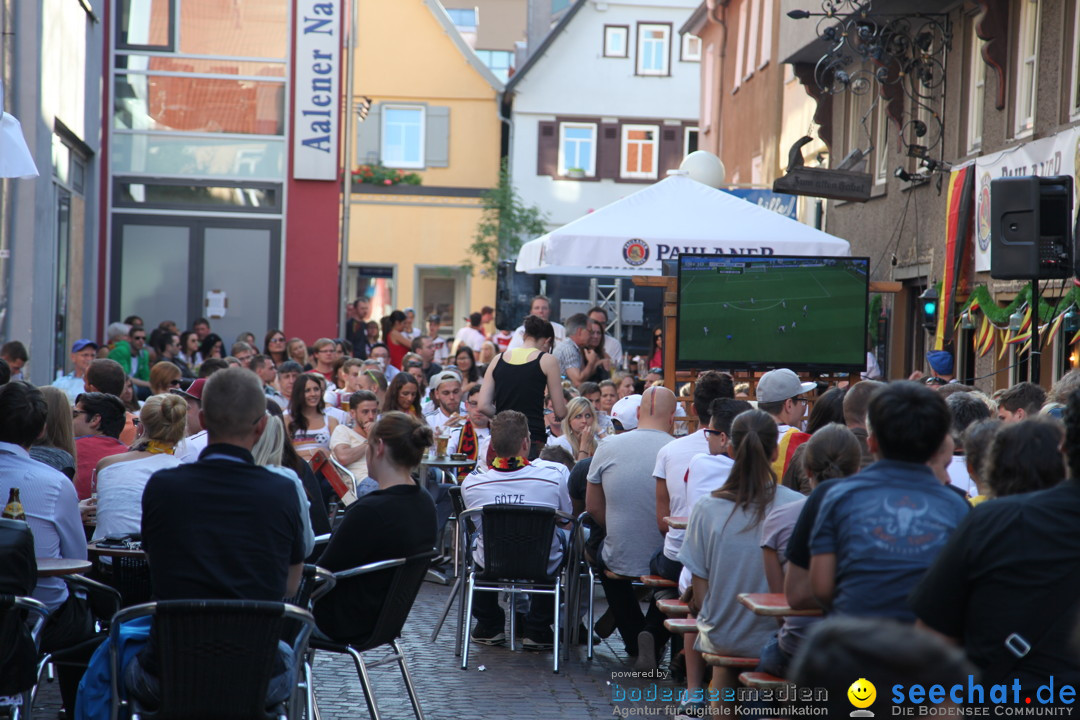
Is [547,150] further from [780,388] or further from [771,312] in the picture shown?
[780,388]

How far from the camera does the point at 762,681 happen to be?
5.04m

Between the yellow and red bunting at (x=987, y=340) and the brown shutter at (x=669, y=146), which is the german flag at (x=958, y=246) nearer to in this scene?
the yellow and red bunting at (x=987, y=340)

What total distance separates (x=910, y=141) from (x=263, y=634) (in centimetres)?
Result: 1526

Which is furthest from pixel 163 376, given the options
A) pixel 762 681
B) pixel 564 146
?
pixel 564 146

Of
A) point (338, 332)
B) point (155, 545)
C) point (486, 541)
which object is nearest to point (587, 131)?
point (338, 332)

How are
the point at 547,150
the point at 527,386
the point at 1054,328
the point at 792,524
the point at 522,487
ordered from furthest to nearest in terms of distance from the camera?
the point at 547,150 → the point at 1054,328 → the point at 527,386 → the point at 522,487 → the point at 792,524

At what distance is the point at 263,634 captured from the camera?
4273 millimetres

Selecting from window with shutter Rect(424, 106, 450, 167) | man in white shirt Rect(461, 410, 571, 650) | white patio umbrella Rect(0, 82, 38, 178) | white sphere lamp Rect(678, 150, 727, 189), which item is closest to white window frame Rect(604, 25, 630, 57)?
window with shutter Rect(424, 106, 450, 167)

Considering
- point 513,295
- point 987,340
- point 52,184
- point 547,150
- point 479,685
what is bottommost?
point 479,685

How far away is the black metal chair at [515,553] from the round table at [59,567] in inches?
110

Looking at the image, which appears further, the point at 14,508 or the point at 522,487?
the point at 522,487

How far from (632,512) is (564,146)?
32.8 m

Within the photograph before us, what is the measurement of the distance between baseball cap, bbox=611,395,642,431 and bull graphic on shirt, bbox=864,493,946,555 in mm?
7233

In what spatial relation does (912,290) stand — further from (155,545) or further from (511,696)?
(155,545)
